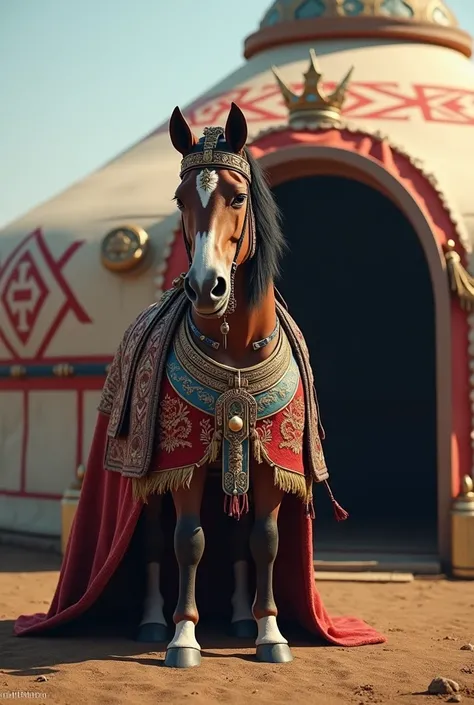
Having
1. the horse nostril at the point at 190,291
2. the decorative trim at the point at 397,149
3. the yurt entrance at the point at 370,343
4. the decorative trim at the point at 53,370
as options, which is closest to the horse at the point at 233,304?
the horse nostril at the point at 190,291

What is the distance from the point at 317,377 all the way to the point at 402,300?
1065 mm

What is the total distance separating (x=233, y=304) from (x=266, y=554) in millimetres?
1011

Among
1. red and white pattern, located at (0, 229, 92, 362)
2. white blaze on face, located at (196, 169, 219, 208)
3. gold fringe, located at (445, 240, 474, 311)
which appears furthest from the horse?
red and white pattern, located at (0, 229, 92, 362)

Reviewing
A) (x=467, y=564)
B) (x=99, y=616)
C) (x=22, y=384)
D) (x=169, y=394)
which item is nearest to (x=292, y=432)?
(x=169, y=394)

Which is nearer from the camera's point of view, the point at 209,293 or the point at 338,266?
the point at 209,293

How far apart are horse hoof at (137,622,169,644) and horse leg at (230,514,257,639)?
12.8 inches

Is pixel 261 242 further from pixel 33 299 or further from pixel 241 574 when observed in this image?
pixel 33 299

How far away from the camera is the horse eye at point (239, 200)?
4766mm

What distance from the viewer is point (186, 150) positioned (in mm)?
4906

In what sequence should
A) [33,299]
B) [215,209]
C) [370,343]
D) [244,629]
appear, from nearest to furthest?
[215,209], [244,629], [33,299], [370,343]

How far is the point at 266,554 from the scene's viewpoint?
5.05 metres

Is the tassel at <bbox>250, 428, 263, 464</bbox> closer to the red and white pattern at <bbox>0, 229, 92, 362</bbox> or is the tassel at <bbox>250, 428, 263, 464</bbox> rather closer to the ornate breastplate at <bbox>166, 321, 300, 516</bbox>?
the ornate breastplate at <bbox>166, 321, 300, 516</bbox>

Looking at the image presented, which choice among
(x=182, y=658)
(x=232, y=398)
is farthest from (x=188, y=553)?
(x=232, y=398)

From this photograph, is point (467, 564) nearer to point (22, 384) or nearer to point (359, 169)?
point (359, 169)
